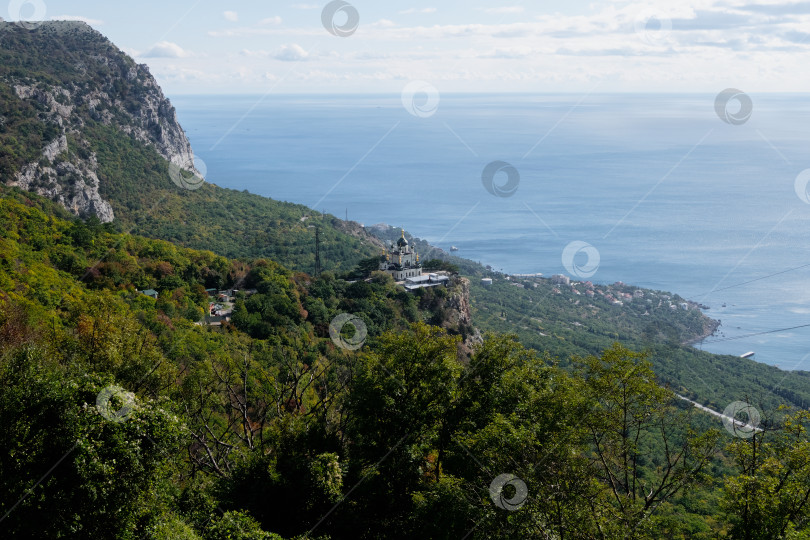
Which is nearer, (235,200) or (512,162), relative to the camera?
(235,200)

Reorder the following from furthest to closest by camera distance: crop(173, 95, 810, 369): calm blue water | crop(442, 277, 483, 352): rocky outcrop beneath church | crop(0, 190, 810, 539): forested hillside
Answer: crop(173, 95, 810, 369): calm blue water, crop(442, 277, 483, 352): rocky outcrop beneath church, crop(0, 190, 810, 539): forested hillside

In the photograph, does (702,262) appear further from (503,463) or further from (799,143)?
(799,143)

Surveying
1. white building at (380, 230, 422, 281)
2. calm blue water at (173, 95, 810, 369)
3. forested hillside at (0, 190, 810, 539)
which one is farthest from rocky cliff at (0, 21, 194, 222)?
forested hillside at (0, 190, 810, 539)

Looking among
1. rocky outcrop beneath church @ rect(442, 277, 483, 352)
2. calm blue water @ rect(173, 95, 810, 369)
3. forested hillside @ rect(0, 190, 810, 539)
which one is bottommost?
forested hillside @ rect(0, 190, 810, 539)

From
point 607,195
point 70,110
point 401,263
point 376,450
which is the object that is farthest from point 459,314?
point 607,195

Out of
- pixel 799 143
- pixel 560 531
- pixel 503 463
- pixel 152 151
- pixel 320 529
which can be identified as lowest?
pixel 320 529

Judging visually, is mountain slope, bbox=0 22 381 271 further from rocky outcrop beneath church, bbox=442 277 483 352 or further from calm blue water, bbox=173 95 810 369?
calm blue water, bbox=173 95 810 369

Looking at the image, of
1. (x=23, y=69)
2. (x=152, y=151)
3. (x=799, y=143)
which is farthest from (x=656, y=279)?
(x=799, y=143)
